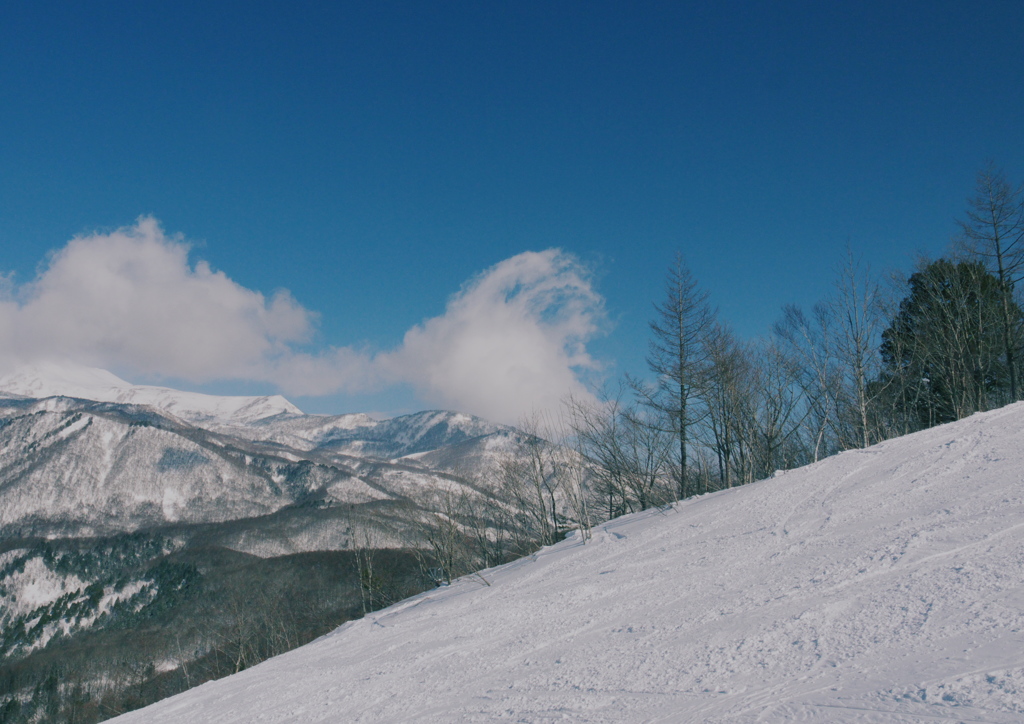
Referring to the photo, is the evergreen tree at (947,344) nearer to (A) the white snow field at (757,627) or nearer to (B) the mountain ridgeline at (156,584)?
(A) the white snow field at (757,627)

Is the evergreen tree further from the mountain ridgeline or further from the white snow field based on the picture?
the mountain ridgeline

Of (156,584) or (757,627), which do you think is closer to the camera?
(757,627)

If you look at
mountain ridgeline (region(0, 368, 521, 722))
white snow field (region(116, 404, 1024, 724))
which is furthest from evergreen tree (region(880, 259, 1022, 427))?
mountain ridgeline (region(0, 368, 521, 722))

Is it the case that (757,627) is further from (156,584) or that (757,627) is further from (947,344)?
(156,584)

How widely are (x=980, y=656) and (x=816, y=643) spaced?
4.27 feet

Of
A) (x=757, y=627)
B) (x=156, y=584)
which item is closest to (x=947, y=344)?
(x=757, y=627)

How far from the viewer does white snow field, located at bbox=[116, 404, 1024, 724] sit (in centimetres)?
467

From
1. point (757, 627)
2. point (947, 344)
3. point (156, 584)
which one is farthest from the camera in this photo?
point (156, 584)

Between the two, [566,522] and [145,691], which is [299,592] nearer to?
[145,691]

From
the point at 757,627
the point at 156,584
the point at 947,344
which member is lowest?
the point at 156,584

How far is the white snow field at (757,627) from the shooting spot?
4.67 m

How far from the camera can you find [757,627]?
616 centimetres

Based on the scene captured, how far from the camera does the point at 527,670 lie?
6.90 meters

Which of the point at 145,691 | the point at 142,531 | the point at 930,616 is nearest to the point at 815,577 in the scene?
the point at 930,616
